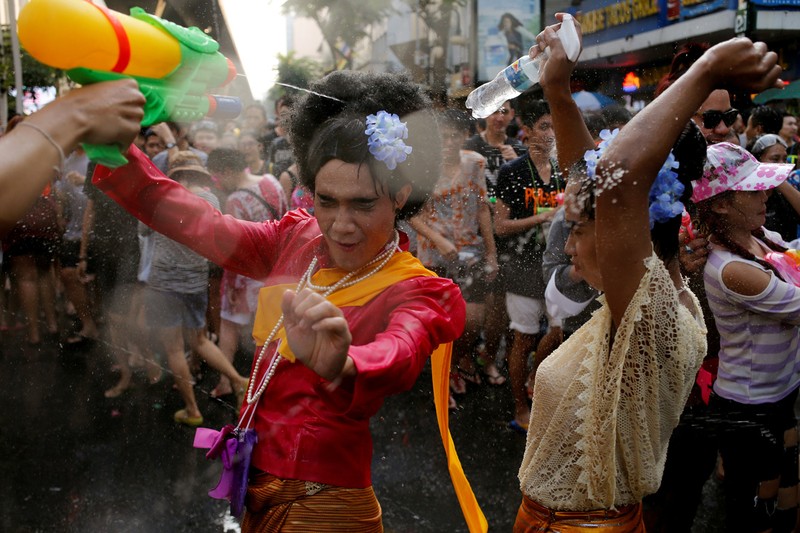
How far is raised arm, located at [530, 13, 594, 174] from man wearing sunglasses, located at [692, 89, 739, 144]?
69.5 inches

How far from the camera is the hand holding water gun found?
1.34 meters

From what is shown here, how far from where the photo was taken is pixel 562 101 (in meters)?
2.04

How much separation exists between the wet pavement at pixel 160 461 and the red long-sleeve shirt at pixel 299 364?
1.89m

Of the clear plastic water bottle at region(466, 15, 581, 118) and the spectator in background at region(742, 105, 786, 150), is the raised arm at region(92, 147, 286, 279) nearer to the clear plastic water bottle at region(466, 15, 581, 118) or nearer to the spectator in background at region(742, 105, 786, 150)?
the clear plastic water bottle at region(466, 15, 581, 118)

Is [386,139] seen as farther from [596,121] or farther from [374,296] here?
[596,121]

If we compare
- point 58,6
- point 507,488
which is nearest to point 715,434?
point 507,488

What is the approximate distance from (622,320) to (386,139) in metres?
0.74

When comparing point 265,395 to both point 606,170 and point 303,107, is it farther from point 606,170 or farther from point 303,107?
point 606,170

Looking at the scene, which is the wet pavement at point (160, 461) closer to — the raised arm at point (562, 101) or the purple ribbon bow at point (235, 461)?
the purple ribbon bow at point (235, 461)

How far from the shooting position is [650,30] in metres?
11.0

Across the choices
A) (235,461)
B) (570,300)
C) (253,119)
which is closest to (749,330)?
(570,300)

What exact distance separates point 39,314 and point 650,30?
9.19 m

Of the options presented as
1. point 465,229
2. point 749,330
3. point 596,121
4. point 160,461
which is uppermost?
point 596,121

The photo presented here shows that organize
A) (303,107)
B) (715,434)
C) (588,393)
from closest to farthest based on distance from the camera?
1. (588,393)
2. (303,107)
3. (715,434)
